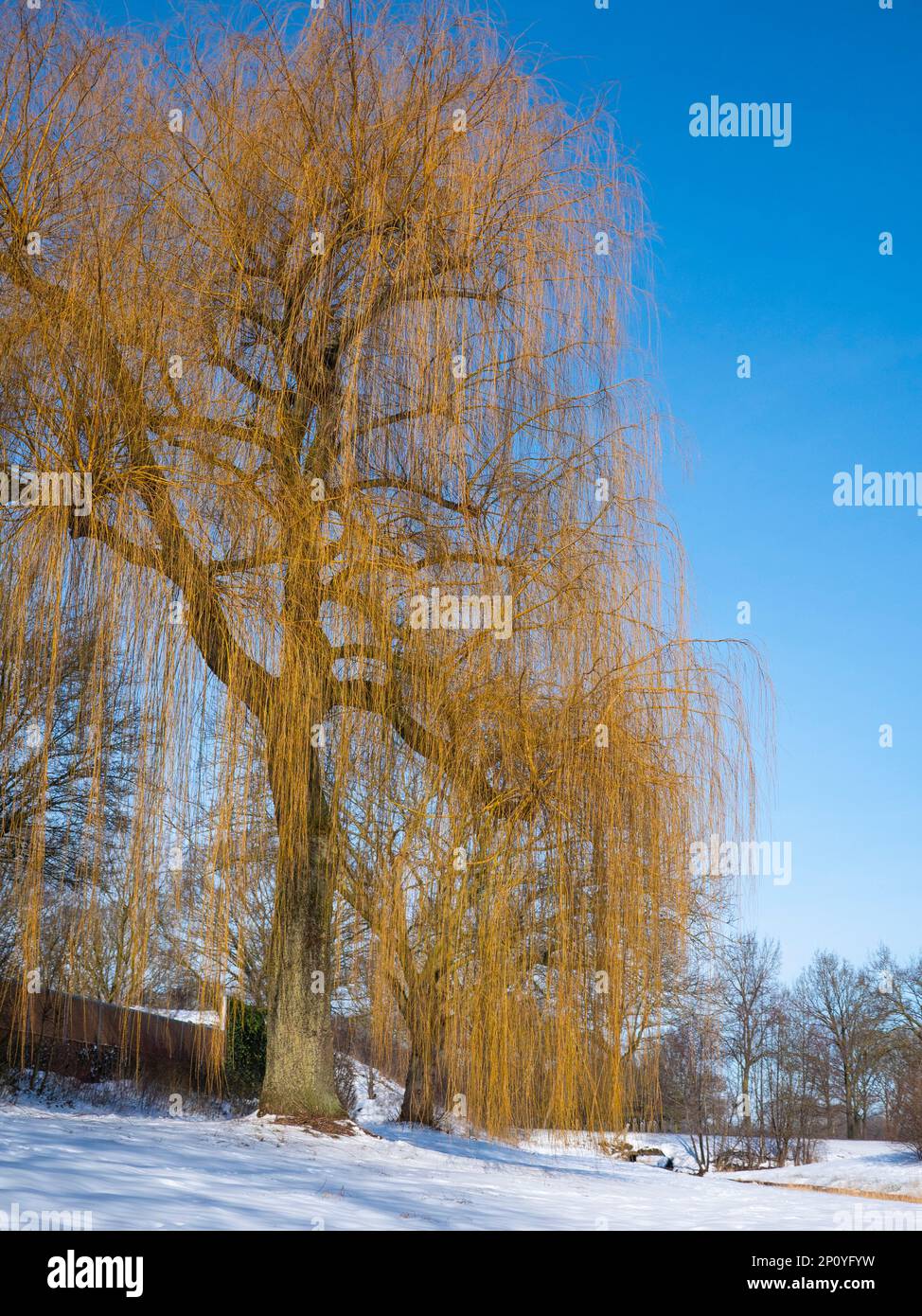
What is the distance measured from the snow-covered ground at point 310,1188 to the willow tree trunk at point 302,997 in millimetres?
328

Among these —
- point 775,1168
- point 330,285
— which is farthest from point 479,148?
point 775,1168

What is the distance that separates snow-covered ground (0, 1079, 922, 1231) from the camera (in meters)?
3.88

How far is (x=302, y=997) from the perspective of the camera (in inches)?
302

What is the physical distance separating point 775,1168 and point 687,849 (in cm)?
2107

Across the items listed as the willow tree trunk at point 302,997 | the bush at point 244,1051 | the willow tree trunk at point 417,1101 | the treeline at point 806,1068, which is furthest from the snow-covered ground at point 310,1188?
the treeline at point 806,1068

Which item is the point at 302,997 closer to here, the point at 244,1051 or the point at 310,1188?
the point at 310,1188

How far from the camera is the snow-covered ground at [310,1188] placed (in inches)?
153

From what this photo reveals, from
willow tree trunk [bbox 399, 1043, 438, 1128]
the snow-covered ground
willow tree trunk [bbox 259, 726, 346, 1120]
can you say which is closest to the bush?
willow tree trunk [bbox 399, 1043, 438, 1128]

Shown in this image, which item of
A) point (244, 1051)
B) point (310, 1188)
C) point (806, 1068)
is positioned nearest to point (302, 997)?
point (310, 1188)

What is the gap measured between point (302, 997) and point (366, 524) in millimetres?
3394

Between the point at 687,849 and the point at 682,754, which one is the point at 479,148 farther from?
the point at 687,849

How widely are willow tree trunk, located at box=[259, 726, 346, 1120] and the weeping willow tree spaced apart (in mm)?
24

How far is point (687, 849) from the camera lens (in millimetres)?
6434

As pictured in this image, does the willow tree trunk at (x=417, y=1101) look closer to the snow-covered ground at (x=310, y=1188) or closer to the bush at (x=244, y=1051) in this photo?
the bush at (x=244, y=1051)
